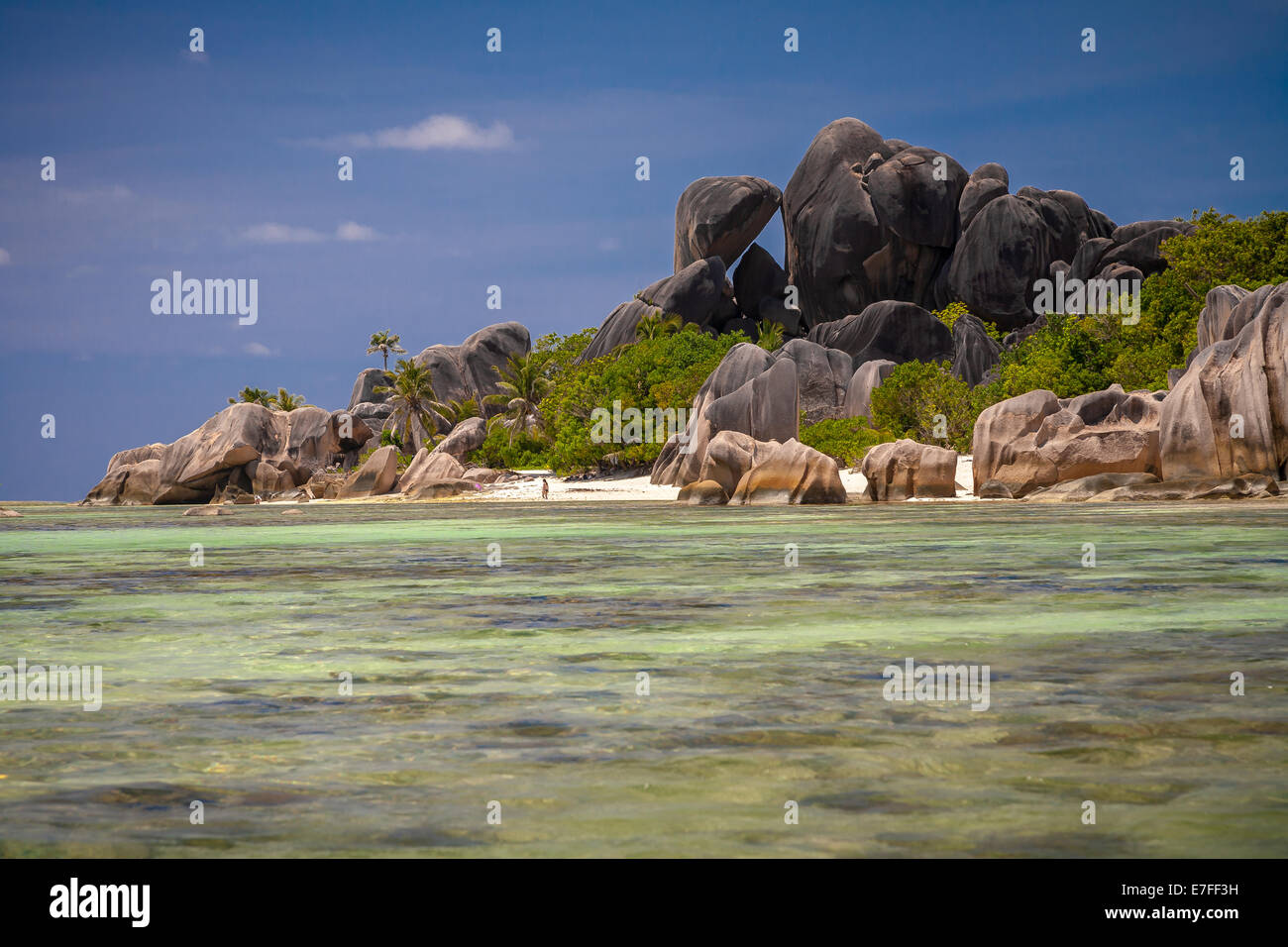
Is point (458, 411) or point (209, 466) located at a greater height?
point (458, 411)

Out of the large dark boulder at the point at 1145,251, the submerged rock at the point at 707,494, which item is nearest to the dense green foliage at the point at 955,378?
the submerged rock at the point at 707,494

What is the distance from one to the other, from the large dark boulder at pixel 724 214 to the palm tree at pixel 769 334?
598 cm

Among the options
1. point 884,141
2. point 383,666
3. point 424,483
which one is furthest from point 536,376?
point 383,666

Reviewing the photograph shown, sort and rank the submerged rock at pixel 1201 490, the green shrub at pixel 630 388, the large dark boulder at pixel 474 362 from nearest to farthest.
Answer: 1. the submerged rock at pixel 1201 490
2. the green shrub at pixel 630 388
3. the large dark boulder at pixel 474 362

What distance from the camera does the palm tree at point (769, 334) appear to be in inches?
2837

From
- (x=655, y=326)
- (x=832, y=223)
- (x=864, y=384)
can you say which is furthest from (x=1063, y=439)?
(x=832, y=223)

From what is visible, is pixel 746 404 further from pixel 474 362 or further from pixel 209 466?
pixel 474 362

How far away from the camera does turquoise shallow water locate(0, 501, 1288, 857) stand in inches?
150

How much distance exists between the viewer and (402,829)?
383cm

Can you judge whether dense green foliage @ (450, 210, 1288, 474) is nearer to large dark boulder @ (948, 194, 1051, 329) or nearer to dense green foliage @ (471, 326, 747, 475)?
dense green foliage @ (471, 326, 747, 475)

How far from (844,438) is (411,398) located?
36.7 meters

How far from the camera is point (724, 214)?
81.6 metres

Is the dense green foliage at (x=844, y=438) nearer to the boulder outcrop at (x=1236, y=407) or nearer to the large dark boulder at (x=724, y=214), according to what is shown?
the boulder outcrop at (x=1236, y=407)
